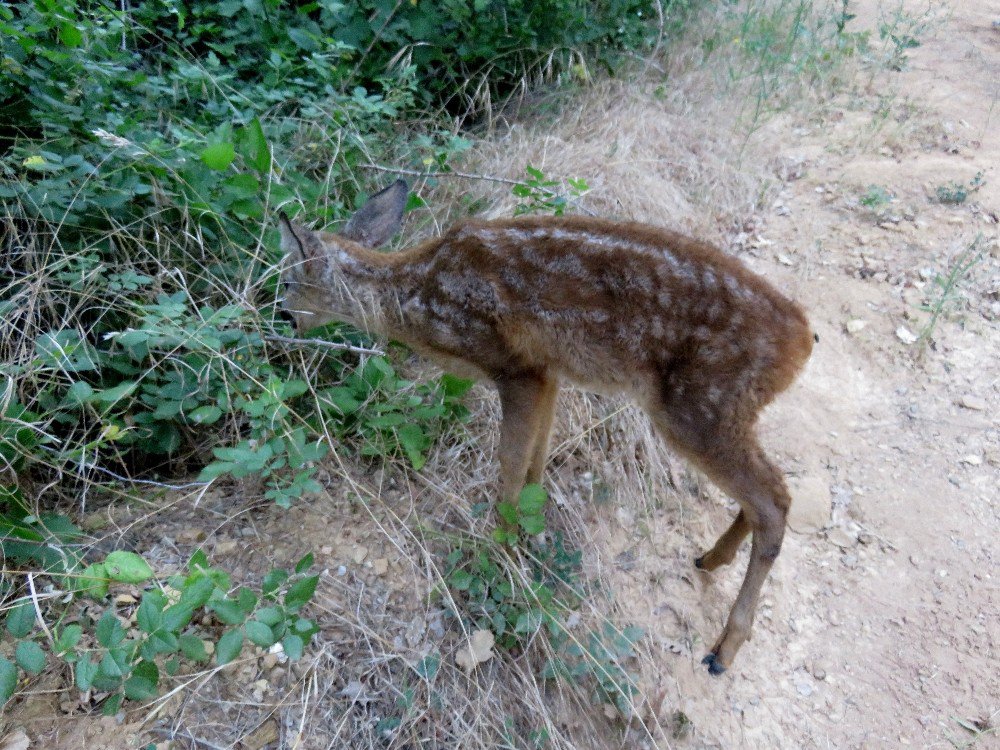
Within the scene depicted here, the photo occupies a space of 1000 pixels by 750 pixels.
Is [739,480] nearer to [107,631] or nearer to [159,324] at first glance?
[107,631]

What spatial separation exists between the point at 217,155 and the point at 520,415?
6.12 feet

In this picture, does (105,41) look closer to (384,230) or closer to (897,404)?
(384,230)

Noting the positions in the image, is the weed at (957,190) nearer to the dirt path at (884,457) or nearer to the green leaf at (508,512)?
the dirt path at (884,457)

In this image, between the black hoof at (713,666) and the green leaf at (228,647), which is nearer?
the green leaf at (228,647)

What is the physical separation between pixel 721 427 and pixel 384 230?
2.04 meters

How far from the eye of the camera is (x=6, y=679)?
7.47ft

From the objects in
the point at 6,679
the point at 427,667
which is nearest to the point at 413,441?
the point at 427,667

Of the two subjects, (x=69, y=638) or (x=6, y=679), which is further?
(x=69, y=638)

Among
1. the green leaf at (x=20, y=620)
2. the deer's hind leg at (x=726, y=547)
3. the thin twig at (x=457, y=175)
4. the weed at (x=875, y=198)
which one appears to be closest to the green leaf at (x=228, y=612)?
the green leaf at (x=20, y=620)

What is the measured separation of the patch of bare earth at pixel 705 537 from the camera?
3051 mm

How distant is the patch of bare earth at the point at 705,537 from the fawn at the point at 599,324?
1.13ft

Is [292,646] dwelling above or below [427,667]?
above

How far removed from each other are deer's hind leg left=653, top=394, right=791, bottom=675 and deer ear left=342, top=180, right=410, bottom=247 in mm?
1776

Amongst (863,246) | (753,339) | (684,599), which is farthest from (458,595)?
(863,246)
